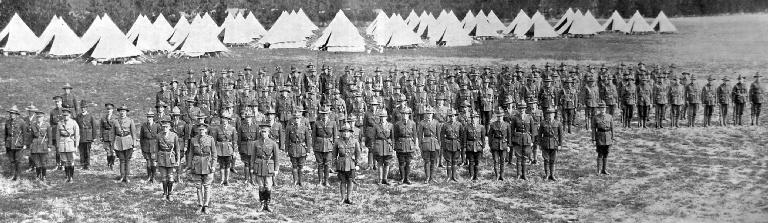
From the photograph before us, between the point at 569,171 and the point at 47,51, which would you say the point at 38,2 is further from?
the point at 569,171

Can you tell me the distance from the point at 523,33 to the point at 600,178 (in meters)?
43.7


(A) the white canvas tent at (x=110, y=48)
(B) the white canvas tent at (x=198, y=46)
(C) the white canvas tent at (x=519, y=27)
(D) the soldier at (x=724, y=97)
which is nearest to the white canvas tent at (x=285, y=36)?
(B) the white canvas tent at (x=198, y=46)

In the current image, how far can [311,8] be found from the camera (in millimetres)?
81938

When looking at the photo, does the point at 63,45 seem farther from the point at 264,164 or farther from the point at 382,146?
the point at 264,164

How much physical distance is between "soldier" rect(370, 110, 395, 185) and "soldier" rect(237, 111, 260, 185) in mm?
2113

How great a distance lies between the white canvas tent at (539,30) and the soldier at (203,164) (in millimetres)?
44957

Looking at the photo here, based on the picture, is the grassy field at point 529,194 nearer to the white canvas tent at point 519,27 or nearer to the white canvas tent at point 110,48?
the white canvas tent at point 110,48

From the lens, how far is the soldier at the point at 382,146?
39.3 feet

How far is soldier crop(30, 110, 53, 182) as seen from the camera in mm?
12180

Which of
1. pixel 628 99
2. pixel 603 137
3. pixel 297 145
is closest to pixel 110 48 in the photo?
pixel 297 145

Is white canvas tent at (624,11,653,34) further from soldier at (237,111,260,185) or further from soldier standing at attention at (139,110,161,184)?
soldier standing at attention at (139,110,161,184)

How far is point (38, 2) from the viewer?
212 ft

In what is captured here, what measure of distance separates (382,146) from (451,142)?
49.8 inches

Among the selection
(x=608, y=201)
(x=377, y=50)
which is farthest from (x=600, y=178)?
(x=377, y=50)
